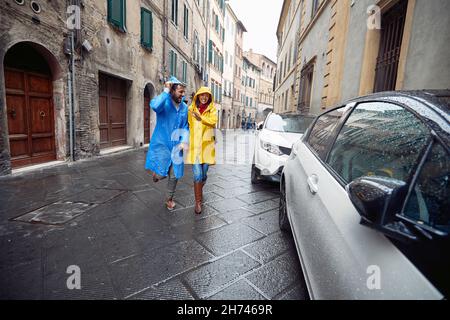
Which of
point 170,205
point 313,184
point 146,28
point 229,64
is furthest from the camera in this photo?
point 229,64

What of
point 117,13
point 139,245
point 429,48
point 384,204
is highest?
point 117,13

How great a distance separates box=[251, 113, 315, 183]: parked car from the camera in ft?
13.1

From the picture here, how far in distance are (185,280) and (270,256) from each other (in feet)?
2.71

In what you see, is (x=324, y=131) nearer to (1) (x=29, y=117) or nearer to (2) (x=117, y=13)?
(1) (x=29, y=117)

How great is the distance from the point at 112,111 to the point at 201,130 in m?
6.56

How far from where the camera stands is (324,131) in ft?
6.97

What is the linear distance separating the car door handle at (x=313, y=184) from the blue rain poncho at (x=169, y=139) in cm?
184

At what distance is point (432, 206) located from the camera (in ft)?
2.73

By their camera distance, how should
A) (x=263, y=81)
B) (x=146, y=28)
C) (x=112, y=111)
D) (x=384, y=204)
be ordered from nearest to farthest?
(x=384, y=204), (x=112, y=111), (x=146, y=28), (x=263, y=81)

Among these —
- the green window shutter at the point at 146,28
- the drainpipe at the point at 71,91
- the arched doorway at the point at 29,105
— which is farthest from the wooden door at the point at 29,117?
the green window shutter at the point at 146,28

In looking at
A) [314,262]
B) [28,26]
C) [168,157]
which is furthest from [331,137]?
[28,26]

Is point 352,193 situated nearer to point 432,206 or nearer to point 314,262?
point 432,206

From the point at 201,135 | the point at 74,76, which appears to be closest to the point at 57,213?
the point at 201,135

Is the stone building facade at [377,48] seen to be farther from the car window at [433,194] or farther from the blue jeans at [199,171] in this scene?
the car window at [433,194]
